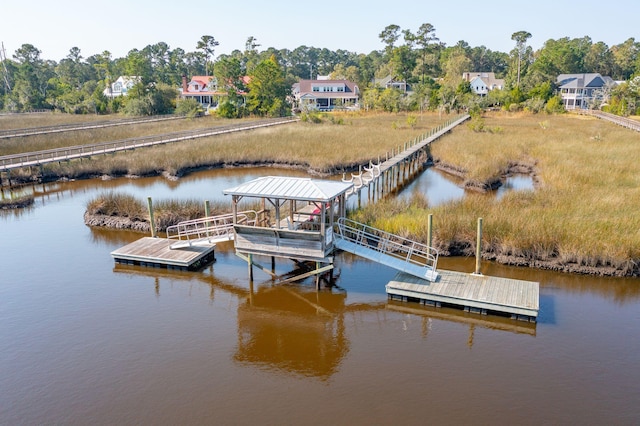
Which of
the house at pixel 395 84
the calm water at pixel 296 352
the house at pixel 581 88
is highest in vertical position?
the house at pixel 395 84

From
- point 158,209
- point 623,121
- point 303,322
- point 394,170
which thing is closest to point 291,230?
point 303,322

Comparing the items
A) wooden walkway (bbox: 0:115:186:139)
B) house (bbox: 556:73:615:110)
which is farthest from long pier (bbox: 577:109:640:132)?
wooden walkway (bbox: 0:115:186:139)

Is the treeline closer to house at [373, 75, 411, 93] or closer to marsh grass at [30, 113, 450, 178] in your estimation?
house at [373, 75, 411, 93]

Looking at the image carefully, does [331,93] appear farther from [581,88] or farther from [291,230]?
[291,230]

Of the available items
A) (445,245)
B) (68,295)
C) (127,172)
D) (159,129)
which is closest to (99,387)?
(68,295)

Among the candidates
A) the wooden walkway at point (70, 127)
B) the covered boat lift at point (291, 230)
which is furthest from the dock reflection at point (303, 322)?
the wooden walkway at point (70, 127)

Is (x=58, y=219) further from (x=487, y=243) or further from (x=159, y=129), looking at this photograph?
(x=159, y=129)

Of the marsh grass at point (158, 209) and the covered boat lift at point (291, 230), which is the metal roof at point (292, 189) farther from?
the marsh grass at point (158, 209)

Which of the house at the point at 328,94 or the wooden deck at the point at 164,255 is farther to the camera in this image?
the house at the point at 328,94
